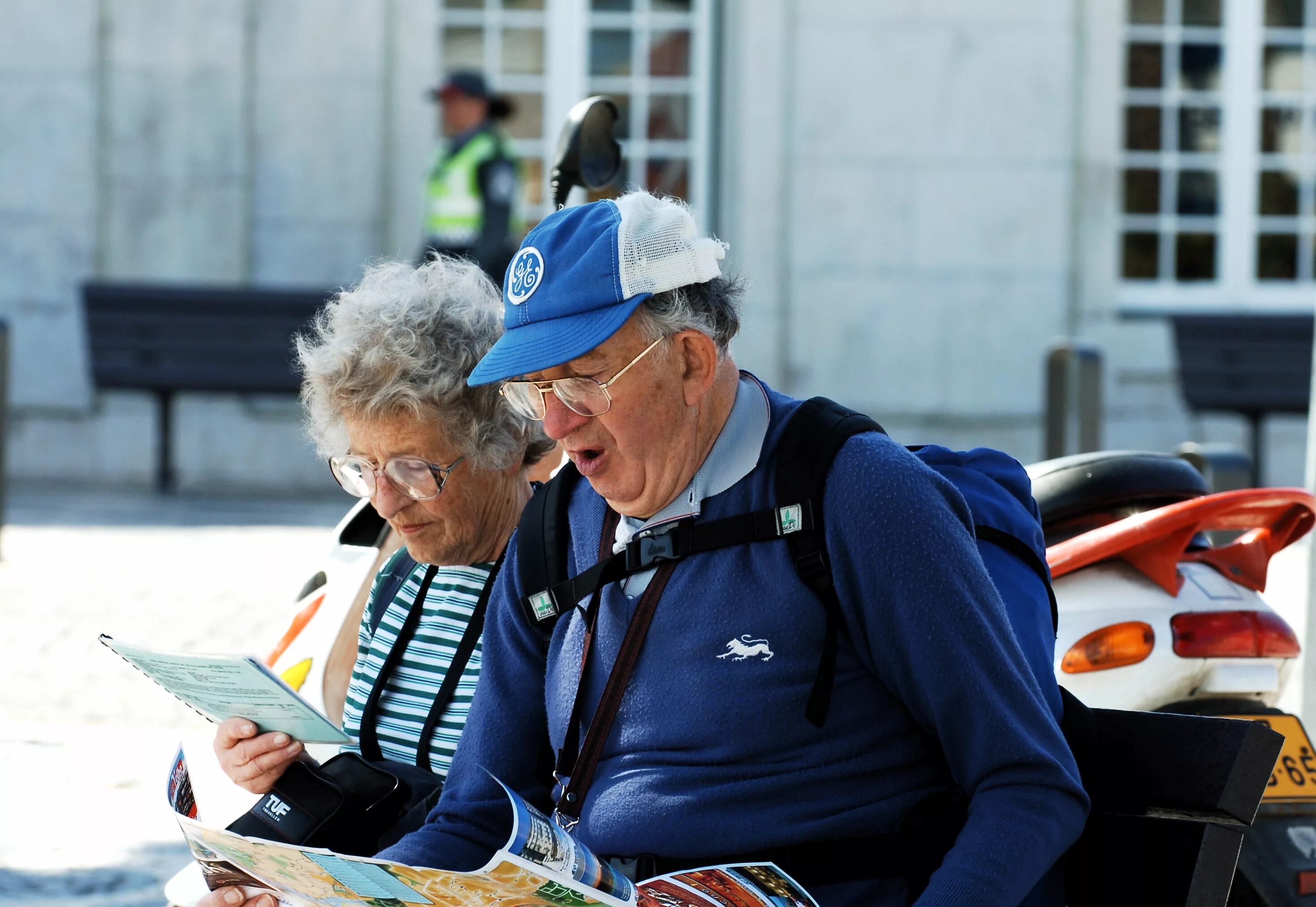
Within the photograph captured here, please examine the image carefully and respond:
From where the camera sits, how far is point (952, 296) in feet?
39.6

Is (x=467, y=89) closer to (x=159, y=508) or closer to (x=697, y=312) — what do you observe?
(x=159, y=508)

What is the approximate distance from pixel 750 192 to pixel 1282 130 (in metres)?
3.75

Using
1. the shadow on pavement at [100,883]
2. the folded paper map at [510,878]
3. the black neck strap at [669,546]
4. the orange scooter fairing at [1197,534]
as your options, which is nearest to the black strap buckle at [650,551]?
the black neck strap at [669,546]

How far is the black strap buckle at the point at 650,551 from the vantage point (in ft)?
7.28

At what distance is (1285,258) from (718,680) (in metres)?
11.4

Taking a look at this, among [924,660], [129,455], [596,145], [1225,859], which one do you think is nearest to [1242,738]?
[1225,859]

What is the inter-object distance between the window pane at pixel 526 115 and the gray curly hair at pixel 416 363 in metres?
9.75

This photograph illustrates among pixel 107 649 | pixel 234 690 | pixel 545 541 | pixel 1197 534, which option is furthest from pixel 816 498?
pixel 107 649

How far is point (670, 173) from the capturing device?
12.7 meters

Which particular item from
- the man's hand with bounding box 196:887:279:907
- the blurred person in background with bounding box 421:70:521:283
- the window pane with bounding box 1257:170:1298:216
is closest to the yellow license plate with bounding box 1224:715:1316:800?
the man's hand with bounding box 196:887:279:907

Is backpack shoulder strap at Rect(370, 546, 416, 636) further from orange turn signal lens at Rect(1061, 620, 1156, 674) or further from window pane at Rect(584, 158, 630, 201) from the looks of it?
window pane at Rect(584, 158, 630, 201)

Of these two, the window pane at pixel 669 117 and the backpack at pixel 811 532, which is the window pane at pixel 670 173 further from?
the backpack at pixel 811 532

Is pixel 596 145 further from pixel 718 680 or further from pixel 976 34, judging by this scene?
pixel 976 34

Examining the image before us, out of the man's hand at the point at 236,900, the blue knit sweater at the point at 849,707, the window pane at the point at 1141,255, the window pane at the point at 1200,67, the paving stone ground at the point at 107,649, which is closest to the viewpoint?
the blue knit sweater at the point at 849,707
